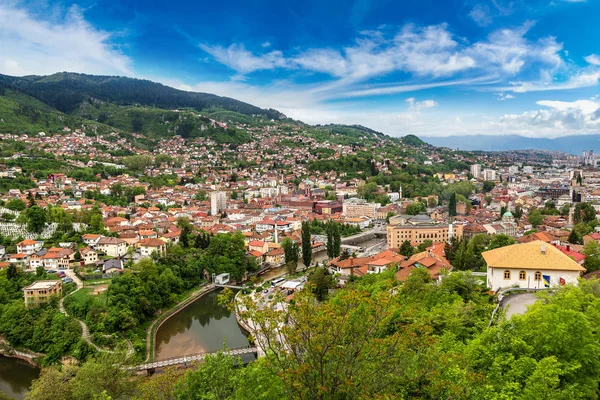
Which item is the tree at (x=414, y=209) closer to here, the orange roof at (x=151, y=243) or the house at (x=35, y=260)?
the orange roof at (x=151, y=243)

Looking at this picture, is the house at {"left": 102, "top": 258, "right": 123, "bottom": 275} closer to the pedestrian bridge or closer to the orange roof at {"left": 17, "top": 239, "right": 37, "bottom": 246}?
the orange roof at {"left": 17, "top": 239, "right": 37, "bottom": 246}

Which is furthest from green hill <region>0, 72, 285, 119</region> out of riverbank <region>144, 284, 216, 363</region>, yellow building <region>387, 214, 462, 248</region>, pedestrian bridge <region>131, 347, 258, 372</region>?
pedestrian bridge <region>131, 347, 258, 372</region>

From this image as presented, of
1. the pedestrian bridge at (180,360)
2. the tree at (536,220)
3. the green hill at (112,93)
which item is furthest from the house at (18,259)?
the green hill at (112,93)

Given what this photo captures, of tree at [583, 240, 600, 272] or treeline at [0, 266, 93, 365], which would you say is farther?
treeline at [0, 266, 93, 365]

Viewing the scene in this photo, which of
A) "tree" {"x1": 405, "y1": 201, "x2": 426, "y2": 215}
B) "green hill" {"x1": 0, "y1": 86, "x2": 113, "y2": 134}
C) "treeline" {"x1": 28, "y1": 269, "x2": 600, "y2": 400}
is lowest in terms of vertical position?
"tree" {"x1": 405, "y1": 201, "x2": 426, "y2": 215}

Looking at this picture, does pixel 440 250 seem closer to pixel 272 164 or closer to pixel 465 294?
pixel 465 294

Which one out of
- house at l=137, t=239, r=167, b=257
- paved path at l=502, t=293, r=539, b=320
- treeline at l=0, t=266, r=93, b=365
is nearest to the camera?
paved path at l=502, t=293, r=539, b=320
